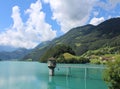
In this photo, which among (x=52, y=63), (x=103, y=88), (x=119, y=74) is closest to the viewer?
→ (x=119, y=74)

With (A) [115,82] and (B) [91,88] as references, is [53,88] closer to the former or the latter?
(B) [91,88]

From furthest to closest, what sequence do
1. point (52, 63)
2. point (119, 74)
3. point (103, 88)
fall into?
point (52, 63)
point (103, 88)
point (119, 74)

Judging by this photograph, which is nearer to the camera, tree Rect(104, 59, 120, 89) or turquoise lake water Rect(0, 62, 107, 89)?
tree Rect(104, 59, 120, 89)

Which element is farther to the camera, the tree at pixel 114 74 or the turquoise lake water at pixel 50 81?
the turquoise lake water at pixel 50 81

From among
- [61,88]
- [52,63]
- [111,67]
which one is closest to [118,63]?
[111,67]

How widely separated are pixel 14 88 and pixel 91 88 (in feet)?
64.8

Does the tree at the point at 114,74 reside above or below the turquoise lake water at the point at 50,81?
above

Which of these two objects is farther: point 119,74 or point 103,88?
point 103,88

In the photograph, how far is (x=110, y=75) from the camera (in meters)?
39.5

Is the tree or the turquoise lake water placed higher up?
the tree

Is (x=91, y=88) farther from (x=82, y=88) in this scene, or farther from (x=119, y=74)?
(x=119, y=74)

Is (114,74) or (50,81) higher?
(114,74)

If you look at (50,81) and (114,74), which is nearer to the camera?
(114,74)

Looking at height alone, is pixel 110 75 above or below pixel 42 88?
above
